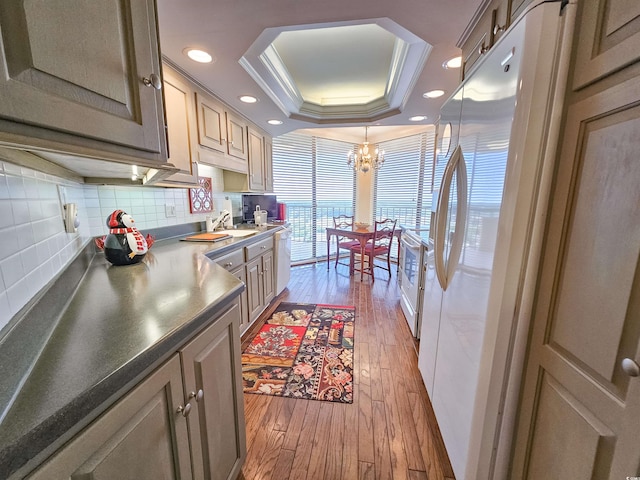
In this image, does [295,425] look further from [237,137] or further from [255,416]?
[237,137]

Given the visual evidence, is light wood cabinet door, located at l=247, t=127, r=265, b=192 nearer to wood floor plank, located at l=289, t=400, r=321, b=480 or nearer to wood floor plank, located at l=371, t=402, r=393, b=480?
wood floor plank, located at l=289, t=400, r=321, b=480

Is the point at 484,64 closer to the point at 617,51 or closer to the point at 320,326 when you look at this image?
the point at 617,51

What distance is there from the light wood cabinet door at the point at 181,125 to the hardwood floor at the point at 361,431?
5.35 feet

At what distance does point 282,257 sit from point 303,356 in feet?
4.54

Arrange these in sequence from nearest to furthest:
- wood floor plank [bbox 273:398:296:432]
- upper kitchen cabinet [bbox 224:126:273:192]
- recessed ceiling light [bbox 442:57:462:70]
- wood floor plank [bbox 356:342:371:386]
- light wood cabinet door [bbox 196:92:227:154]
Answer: wood floor plank [bbox 273:398:296:432] < recessed ceiling light [bbox 442:57:462:70] < wood floor plank [bbox 356:342:371:386] < light wood cabinet door [bbox 196:92:227:154] < upper kitchen cabinet [bbox 224:126:273:192]

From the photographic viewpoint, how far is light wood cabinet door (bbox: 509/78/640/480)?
1.77 ft

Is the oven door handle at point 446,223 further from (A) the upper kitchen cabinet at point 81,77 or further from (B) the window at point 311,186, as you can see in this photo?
(B) the window at point 311,186

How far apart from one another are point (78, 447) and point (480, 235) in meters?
1.19

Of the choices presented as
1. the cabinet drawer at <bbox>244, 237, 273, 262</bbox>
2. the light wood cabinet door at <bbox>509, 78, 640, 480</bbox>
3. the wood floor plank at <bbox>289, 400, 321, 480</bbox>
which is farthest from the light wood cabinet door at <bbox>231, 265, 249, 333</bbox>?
the light wood cabinet door at <bbox>509, 78, 640, 480</bbox>

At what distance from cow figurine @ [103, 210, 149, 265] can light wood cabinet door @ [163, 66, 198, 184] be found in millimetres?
491

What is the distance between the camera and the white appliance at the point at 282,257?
3025 millimetres

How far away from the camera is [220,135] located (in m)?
2.23

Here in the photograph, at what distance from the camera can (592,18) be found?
63 centimetres

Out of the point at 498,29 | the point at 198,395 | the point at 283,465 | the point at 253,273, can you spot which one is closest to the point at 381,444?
the point at 283,465
